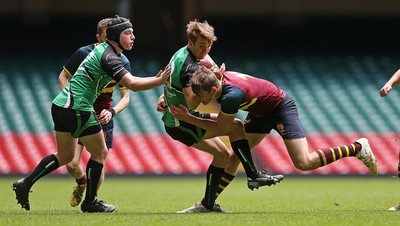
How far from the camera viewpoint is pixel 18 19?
76.9 feet

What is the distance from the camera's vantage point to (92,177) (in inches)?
360

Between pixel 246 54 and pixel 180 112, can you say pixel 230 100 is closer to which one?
pixel 180 112

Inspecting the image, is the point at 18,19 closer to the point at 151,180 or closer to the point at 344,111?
the point at 151,180

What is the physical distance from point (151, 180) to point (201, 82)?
10740 mm

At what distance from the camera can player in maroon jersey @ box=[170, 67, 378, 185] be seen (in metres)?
8.36

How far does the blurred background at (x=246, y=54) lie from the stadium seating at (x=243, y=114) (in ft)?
0.10

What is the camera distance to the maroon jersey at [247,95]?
841 centimetres

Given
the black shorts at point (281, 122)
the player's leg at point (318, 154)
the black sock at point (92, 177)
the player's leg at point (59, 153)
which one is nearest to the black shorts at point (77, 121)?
the player's leg at point (59, 153)

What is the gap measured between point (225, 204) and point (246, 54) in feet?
44.0

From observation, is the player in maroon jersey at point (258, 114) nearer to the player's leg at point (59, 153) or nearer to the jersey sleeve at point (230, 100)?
the jersey sleeve at point (230, 100)

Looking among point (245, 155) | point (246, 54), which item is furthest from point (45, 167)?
point (246, 54)

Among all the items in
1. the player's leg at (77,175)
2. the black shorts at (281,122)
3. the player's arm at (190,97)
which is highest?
the player's arm at (190,97)

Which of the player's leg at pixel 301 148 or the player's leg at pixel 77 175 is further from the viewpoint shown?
the player's leg at pixel 77 175

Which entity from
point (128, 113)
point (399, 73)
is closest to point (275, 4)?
point (128, 113)
